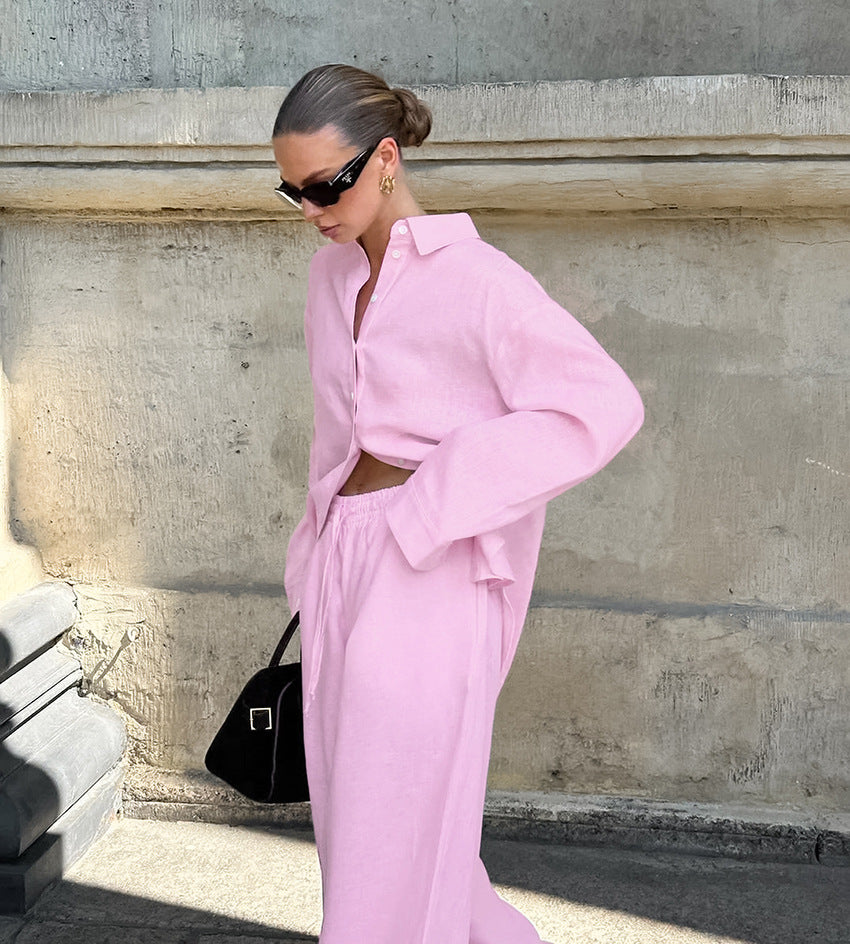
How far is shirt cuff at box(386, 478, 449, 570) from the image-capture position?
195cm

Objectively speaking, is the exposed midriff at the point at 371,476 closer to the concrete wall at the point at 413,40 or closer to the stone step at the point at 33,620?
the stone step at the point at 33,620

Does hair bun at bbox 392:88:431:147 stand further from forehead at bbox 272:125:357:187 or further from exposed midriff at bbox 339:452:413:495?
exposed midriff at bbox 339:452:413:495

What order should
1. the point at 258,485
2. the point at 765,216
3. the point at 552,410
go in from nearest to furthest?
the point at 552,410 → the point at 765,216 → the point at 258,485

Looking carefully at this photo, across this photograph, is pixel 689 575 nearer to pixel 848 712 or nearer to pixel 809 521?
pixel 809 521

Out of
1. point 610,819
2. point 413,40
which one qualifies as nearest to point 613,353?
point 413,40

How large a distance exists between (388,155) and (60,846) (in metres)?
2.00

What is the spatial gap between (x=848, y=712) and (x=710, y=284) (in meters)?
1.19

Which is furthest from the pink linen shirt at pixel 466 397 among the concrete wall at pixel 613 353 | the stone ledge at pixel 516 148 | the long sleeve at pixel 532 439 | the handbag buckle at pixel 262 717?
the concrete wall at pixel 613 353

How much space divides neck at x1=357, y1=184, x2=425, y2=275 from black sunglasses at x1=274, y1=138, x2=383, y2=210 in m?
0.12

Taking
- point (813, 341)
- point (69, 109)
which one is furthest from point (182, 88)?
point (813, 341)

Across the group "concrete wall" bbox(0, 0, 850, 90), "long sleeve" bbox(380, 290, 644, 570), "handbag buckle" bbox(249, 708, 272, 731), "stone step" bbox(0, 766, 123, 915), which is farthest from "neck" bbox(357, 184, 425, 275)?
"stone step" bbox(0, 766, 123, 915)

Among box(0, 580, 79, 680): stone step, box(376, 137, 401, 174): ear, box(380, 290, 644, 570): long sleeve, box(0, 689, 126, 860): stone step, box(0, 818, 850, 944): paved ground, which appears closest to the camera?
box(380, 290, 644, 570): long sleeve

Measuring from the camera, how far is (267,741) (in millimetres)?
2281

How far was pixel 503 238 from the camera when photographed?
3.34 m
